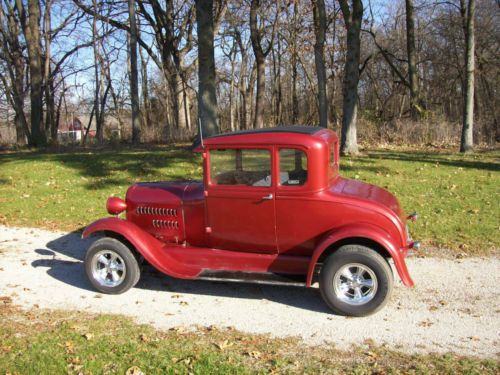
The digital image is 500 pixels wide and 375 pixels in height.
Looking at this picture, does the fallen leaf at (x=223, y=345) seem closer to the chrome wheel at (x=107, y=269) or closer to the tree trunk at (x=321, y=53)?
the chrome wheel at (x=107, y=269)

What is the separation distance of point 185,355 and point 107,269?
78.3 inches

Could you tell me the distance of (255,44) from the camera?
2339 centimetres

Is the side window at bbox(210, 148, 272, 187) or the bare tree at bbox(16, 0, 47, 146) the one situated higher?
the bare tree at bbox(16, 0, 47, 146)

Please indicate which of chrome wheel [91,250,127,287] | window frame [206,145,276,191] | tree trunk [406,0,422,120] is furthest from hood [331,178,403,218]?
tree trunk [406,0,422,120]

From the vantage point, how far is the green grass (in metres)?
3.79

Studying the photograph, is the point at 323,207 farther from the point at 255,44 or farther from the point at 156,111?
the point at 156,111

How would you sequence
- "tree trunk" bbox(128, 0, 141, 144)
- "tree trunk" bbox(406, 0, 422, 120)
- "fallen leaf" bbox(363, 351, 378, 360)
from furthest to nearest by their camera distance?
"tree trunk" bbox(406, 0, 422, 120)
"tree trunk" bbox(128, 0, 141, 144)
"fallen leaf" bbox(363, 351, 378, 360)

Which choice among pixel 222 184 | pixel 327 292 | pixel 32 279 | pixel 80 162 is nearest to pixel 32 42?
pixel 80 162

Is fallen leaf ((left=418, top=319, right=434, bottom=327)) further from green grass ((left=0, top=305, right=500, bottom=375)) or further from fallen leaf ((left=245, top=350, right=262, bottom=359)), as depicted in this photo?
fallen leaf ((left=245, top=350, right=262, bottom=359))

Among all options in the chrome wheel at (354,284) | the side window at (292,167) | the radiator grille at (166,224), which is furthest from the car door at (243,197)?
the chrome wheel at (354,284)

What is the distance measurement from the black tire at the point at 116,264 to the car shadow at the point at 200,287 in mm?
218

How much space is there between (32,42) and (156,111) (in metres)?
19.9

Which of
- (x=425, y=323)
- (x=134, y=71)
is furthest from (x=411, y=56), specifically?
(x=425, y=323)

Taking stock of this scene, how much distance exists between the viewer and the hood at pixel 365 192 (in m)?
5.12
